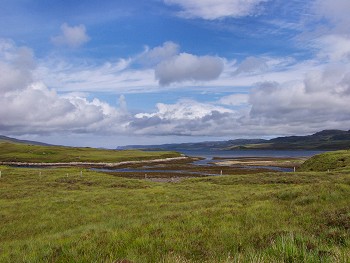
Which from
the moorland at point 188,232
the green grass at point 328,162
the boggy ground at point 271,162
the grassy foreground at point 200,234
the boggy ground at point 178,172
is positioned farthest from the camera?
the boggy ground at point 271,162

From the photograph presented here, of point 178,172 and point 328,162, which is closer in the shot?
point 328,162

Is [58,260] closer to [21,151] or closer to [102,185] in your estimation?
[102,185]

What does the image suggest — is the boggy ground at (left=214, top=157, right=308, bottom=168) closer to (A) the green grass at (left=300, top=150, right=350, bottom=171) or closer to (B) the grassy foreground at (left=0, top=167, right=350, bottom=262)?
(A) the green grass at (left=300, top=150, right=350, bottom=171)

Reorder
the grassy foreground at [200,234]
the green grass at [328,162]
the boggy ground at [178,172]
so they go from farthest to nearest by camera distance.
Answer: the boggy ground at [178,172] < the green grass at [328,162] < the grassy foreground at [200,234]

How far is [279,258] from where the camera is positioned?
6613 mm

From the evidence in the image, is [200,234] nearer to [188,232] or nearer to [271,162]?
[188,232]

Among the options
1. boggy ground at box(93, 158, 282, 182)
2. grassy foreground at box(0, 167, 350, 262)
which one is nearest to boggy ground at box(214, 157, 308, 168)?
boggy ground at box(93, 158, 282, 182)

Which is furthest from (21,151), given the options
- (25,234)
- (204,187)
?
(25,234)

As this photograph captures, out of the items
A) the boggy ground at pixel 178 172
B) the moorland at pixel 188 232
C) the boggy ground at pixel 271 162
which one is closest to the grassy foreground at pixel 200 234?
the moorland at pixel 188 232

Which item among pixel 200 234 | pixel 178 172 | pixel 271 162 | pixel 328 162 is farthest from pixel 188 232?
pixel 271 162

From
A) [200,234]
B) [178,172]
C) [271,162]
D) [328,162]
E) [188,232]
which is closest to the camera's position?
[200,234]

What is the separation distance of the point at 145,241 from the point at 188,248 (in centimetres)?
154

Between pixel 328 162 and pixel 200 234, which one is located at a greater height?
pixel 200 234

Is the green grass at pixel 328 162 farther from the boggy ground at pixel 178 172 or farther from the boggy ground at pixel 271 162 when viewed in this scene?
the boggy ground at pixel 271 162
